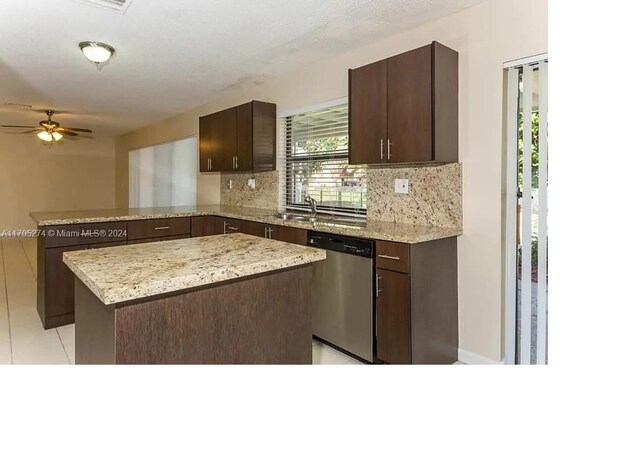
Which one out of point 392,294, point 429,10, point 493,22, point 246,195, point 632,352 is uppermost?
point 429,10

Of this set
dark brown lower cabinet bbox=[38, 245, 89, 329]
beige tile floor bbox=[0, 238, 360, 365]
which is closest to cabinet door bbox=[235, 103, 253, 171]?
dark brown lower cabinet bbox=[38, 245, 89, 329]

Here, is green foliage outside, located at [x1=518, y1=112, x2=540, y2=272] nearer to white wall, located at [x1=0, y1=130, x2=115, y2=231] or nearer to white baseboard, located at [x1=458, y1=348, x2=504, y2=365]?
white baseboard, located at [x1=458, y1=348, x2=504, y2=365]

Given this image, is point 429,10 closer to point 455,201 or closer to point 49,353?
point 455,201

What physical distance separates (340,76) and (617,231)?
123 inches

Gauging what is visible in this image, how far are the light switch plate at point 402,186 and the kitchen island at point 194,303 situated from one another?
145 centimetres

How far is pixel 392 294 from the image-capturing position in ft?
7.67

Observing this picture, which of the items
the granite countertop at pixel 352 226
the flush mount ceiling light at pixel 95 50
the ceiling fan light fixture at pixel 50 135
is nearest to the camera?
the granite countertop at pixel 352 226

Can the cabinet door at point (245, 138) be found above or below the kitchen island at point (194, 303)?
above

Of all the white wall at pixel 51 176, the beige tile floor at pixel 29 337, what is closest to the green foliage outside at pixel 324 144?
the beige tile floor at pixel 29 337

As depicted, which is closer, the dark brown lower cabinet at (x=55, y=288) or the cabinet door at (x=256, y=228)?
the dark brown lower cabinet at (x=55, y=288)

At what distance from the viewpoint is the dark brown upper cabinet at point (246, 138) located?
13.0 feet

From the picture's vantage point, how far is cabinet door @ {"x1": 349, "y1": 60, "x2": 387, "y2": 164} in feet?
8.48

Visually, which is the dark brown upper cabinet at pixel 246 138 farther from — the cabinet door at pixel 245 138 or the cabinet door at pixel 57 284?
the cabinet door at pixel 57 284
